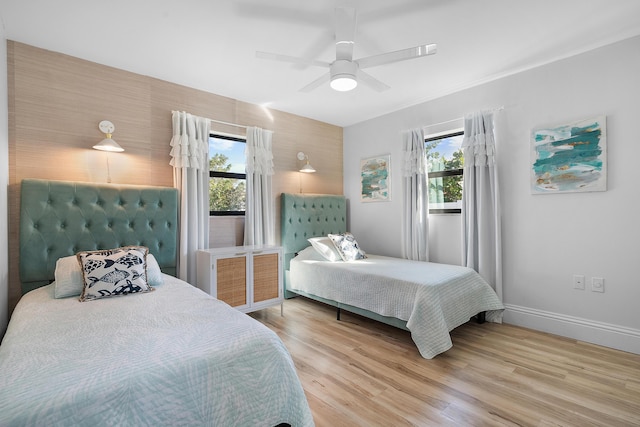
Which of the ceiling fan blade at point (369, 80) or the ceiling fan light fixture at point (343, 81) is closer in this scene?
the ceiling fan light fixture at point (343, 81)

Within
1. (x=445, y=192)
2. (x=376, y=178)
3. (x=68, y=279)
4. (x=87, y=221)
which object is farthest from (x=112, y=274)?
(x=445, y=192)

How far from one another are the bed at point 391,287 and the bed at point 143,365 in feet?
4.63

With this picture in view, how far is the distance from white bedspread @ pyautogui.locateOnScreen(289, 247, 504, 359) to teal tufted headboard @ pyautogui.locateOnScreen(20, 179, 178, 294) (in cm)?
161

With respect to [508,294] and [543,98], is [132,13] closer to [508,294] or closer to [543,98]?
[543,98]

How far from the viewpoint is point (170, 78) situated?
3047 millimetres

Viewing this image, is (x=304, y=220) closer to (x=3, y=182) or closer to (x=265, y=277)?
(x=265, y=277)

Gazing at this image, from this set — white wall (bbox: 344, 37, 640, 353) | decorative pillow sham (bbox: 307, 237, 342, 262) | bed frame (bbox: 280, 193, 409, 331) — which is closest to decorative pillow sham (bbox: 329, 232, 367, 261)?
decorative pillow sham (bbox: 307, 237, 342, 262)

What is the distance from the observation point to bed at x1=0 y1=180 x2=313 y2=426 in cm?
96

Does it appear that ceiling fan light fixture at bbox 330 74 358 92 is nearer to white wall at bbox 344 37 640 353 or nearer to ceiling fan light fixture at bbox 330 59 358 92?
ceiling fan light fixture at bbox 330 59 358 92

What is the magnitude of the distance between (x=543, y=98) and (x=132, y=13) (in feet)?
11.5

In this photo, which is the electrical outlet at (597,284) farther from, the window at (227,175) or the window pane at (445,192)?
the window at (227,175)

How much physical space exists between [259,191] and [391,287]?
1.94 meters

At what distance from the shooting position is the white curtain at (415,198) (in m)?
3.69

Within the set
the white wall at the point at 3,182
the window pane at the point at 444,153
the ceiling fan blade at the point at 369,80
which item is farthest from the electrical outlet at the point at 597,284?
the white wall at the point at 3,182
